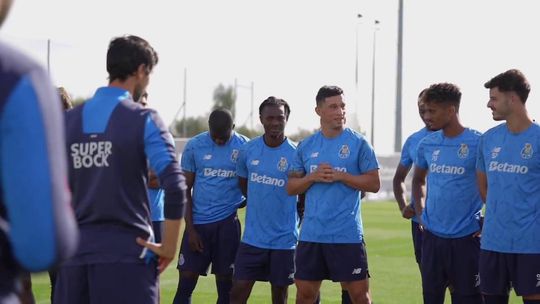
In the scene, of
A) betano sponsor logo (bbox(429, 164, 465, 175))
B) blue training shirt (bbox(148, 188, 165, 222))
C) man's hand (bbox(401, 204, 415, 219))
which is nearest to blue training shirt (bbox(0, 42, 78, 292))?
betano sponsor logo (bbox(429, 164, 465, 175))

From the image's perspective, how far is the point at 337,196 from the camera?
812 cm

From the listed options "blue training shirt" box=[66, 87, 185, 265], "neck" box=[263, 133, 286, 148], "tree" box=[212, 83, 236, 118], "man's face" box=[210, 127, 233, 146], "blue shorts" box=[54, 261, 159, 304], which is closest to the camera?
"blue training shirt" box=[66, 87, 185, 265]

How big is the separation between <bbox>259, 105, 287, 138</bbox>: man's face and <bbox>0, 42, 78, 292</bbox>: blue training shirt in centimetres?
634

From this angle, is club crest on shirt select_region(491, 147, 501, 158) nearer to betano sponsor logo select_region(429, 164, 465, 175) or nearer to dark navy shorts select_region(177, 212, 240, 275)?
betano sponsor logo select_region(429, 164, 465, 175)

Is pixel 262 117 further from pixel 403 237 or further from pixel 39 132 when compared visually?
pixel 403 237

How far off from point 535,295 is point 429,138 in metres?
1.80

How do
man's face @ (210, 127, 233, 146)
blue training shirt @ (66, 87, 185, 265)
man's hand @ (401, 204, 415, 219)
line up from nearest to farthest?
blue training shirt @ (66, 87, 185, 265) < man's hand @ (401, 204, 415, 219) < man's face @ (210, 127, 233, 146)

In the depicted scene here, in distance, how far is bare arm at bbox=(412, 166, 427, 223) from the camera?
8.54m

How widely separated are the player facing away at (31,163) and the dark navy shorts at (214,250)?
6.94m

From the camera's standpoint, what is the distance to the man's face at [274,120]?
902cm

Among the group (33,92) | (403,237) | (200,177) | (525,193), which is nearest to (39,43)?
(403,237)

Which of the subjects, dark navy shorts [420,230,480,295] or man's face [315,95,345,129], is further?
man's face [315,95,345,129]

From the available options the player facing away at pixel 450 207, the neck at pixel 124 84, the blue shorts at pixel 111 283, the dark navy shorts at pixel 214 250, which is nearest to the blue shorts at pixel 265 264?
the dark navy shorts at pixel 214 250

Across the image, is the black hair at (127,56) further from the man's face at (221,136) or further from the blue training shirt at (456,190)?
the man's face at (221,136)
